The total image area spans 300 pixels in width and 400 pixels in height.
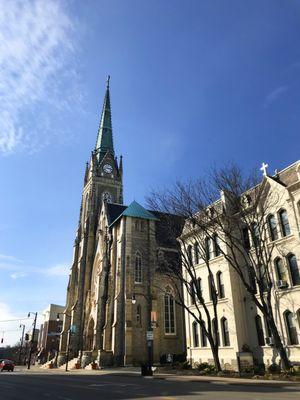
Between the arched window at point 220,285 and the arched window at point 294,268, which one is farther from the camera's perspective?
the arched window at point 220,285

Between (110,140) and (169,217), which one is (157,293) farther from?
(110,140)

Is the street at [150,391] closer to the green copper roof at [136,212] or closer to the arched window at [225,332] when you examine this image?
the arched window at [225,332]

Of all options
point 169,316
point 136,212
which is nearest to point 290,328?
point 169,316

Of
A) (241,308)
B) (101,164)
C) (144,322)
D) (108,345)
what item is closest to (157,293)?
(144,322)

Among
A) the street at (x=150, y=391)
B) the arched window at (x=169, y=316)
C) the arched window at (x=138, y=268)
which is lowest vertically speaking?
the street at (x=150, y=391)

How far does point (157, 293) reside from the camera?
139 feet

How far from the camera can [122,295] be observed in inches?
1613

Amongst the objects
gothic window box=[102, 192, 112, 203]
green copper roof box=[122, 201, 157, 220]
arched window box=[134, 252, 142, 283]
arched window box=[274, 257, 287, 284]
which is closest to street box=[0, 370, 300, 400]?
arched window box=[274, 257, 287, 284]

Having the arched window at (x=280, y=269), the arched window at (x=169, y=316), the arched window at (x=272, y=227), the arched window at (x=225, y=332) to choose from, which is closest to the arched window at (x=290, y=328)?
the arched window at (x=280, y=269)

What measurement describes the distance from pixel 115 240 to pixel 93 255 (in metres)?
11.8

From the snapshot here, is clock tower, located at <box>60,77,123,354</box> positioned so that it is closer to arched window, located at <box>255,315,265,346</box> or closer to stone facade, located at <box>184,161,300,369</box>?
stone facade, located at <box>184,161,300,369</box>

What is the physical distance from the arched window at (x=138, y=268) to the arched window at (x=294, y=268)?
2211cm

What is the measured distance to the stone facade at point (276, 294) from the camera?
75.6 ft

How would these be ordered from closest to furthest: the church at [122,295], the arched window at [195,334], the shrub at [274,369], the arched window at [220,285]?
the shrub at [274,369] < the arched window at [220,285] < the arched window at [195,334] < the church at [122,295]
